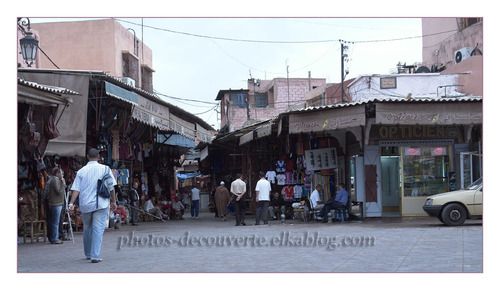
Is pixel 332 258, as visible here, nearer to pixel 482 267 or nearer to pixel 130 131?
pixel 482 267

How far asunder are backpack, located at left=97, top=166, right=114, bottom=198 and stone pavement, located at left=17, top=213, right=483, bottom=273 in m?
0.96

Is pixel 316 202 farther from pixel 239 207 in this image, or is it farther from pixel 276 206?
pixel 276 206

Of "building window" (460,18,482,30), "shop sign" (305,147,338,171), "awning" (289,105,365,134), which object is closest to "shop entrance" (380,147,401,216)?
"shop sign" (305,147,338,171)

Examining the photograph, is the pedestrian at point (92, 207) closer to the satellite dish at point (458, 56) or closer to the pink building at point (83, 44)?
the pink building at point (83, 44)

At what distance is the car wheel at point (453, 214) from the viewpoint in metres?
14.3

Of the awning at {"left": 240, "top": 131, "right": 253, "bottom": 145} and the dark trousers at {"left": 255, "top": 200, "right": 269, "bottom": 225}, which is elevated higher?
the awning at {"left": 240, "top": 131, "right": 253, "bottom": 145}

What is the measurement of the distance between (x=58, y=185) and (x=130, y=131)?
7.93m

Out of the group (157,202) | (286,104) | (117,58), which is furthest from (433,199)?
(286,104)

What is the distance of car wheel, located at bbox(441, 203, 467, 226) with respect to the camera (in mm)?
14344

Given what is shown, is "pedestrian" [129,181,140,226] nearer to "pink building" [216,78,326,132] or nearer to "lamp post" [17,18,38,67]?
"lamp post" [17,18,38,67]

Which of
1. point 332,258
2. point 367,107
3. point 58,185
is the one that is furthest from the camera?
point 367,107

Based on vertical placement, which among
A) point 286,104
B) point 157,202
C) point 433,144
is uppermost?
point 286,104

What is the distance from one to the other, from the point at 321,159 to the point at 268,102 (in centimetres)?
2644

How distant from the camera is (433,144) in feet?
56.5
